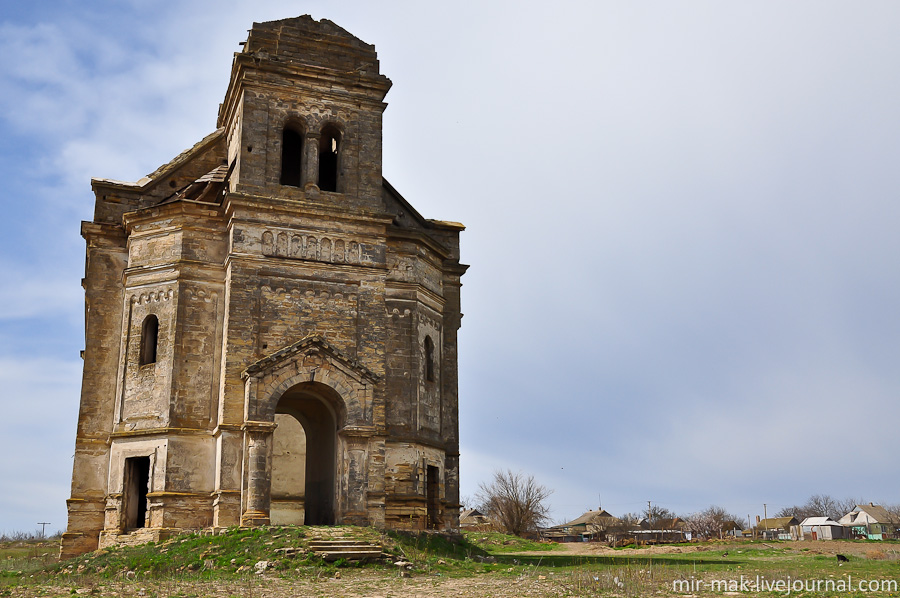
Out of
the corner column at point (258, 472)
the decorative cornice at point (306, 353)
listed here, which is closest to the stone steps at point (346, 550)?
the corner column at point (258, 472)

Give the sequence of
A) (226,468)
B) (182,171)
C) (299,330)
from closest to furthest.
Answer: (226,468), (299,330), (182,171)

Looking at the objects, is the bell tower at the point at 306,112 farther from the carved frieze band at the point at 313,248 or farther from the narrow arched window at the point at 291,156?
the carved frieze band at the point at 313,248

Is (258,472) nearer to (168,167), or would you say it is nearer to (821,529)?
(168,167)

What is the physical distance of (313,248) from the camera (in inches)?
983

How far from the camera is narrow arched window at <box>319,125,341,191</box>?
2733cm

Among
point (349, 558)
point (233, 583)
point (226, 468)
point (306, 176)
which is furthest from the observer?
point (306, 176)

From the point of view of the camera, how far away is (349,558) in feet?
63.3

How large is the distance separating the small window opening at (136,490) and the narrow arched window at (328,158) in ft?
32.4

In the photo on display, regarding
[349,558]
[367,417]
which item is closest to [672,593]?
[349,558]

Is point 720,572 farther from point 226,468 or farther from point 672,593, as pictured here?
point 226,468

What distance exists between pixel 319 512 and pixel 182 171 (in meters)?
12.1

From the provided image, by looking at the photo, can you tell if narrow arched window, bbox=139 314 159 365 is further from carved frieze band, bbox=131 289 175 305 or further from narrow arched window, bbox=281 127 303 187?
narrow arched window, bbox=281 127 303 187

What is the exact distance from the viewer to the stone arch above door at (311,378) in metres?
23.0

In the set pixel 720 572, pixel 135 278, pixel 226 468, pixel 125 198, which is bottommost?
pixel 720 572
